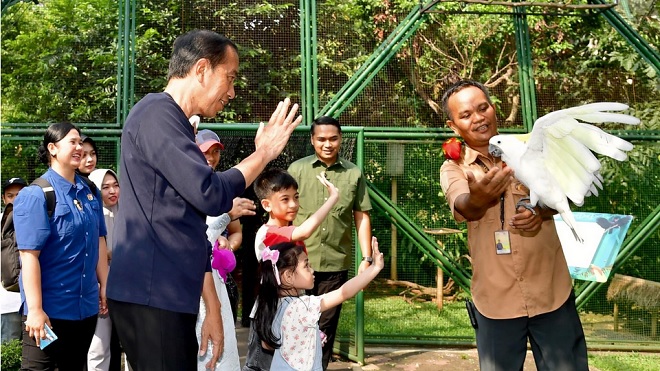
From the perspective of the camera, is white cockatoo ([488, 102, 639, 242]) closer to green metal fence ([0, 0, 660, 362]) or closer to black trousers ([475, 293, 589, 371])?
black trousers ([475, 293, 589, 371])

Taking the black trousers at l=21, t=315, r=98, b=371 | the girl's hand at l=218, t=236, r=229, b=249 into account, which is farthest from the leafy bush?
the girl's hand at l=218, t=236, r=229, b=249

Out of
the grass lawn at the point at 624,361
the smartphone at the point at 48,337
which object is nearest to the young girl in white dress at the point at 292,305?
the smartphone at the point at 48,337

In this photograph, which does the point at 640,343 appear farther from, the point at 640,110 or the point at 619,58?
the point at 619,58

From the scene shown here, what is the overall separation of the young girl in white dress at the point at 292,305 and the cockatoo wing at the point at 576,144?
0.97m

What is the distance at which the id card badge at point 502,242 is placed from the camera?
3305 millimetres

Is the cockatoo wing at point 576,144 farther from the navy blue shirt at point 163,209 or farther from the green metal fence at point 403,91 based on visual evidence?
the green metal fence at point 403,91

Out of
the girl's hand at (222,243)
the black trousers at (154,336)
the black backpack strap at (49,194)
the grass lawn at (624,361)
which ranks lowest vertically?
the grass lawn at (624,361)

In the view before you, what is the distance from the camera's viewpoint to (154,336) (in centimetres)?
238

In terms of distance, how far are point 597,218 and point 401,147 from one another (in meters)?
1.65

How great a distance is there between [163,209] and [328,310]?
3179 millimetres

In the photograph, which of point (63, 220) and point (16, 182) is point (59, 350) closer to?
point (63, 220)

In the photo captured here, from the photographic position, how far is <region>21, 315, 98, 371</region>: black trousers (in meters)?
3.78

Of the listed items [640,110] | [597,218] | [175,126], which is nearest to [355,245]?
[597,218]

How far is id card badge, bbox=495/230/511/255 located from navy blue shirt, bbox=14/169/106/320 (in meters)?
2.10
